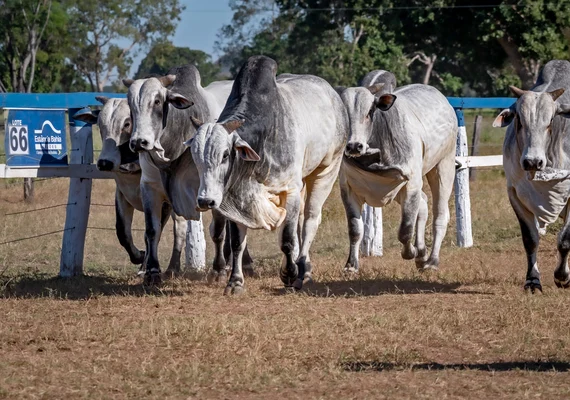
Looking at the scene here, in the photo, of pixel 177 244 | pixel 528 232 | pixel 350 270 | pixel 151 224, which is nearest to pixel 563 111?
pixel 528 232

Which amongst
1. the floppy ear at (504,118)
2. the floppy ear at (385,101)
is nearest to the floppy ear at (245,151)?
the floppy ear at (385,101)

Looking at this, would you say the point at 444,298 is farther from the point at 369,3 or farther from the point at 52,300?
the point at 369,3

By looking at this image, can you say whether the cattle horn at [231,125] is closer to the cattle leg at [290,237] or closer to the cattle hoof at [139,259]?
the cattle leg at [290,237]

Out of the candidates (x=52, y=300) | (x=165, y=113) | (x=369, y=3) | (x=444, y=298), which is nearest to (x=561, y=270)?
(x=444, y=298)

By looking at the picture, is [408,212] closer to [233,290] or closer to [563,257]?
[563,257]

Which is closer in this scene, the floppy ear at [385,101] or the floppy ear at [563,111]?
the floppy ear at [563,111]

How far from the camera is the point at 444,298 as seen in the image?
27.7 ft

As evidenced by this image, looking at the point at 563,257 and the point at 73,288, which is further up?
the point at 563,257

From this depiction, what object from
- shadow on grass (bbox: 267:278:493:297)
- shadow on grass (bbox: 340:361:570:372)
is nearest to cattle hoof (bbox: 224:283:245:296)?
shadow on grass (bbox: 267:278:493:297)

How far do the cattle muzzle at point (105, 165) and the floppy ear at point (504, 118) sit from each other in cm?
319

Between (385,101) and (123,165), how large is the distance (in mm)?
2332

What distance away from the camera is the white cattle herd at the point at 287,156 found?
8336 mm

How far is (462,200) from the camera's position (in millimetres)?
12453

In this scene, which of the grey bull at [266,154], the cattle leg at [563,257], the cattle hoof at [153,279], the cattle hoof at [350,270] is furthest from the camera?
the cattle hoof at [350,270]
